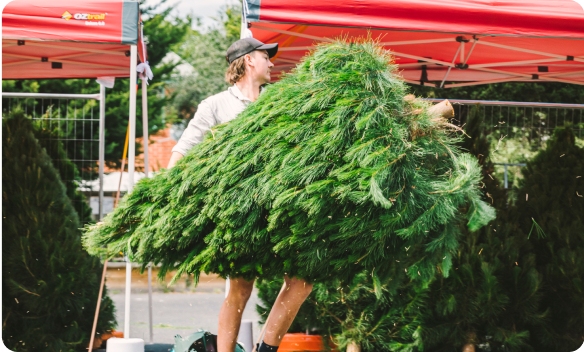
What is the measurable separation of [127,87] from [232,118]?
935 centimetres

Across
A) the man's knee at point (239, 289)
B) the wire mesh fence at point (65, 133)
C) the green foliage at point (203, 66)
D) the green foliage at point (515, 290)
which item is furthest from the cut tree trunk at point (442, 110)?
the green foliage at point (203, 66)

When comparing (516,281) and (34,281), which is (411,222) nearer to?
(516,281)

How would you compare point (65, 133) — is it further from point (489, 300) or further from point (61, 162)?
point (489, 300)

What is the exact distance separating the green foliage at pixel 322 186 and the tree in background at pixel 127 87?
818 cm

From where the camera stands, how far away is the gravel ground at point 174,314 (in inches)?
208

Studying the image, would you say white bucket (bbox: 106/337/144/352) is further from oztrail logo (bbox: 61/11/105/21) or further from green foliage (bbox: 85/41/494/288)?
oztrail logo (bbox: 61/11/105/21)

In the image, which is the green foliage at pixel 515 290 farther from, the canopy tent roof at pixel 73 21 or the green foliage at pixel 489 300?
the canopy tent roof at pixel 73 21

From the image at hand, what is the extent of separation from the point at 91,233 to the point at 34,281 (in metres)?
1.74

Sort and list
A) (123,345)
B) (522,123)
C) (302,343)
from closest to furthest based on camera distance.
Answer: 1. (123,345)
2. (302,343)
3. (522,123)

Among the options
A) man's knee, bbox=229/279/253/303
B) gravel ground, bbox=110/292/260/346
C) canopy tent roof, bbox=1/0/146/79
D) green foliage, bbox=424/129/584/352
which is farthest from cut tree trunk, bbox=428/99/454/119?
gravel ground, bbox=110/292/260/346

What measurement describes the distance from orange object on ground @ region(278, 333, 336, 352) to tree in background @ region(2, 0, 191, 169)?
22.9 feet

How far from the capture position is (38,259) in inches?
154

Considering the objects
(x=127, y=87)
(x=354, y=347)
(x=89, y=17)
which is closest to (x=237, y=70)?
(x=89, y=17)

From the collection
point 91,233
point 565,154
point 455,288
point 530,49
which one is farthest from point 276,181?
point 530,49
